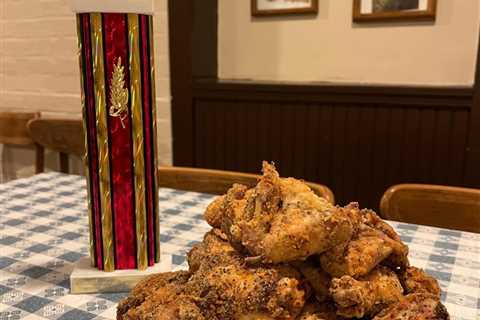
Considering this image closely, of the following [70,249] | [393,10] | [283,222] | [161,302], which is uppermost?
[393,10]

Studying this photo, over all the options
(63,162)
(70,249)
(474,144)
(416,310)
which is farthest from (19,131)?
(416,310)

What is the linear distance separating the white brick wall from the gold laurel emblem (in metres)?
1.73

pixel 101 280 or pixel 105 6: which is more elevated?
pixel 105 6

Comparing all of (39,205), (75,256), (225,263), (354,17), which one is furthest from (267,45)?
(225,263)

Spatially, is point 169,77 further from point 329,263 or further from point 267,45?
point 329,263

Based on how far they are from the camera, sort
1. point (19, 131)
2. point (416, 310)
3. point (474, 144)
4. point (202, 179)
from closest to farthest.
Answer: point (416, 310) < point (202, 179) < point (474, 144) < point (19, 131)

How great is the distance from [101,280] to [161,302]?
1.00 feet

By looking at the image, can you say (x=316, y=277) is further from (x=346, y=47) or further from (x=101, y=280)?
(x=346, y=47)

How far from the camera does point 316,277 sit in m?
0.52

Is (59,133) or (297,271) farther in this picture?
(59,133)

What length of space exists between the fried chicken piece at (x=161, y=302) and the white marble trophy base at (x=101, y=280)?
0.70 feet

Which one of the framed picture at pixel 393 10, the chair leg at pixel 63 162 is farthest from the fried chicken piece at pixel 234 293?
the chair leg at pixel 63 162

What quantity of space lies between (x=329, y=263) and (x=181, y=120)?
203cm

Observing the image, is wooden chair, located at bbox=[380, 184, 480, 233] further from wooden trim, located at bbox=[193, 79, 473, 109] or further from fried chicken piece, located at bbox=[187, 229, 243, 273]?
fried chicken piece, located at bbox=[187, 229, 243, 273]
